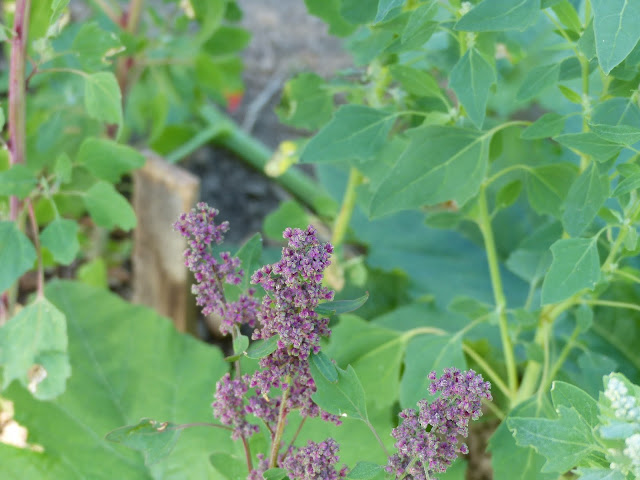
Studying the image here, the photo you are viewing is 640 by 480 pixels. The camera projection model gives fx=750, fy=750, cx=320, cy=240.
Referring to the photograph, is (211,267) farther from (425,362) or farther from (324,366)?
(425,362)

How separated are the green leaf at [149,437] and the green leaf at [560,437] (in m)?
0.35

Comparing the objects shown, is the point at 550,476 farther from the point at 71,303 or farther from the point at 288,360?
the point at 71,303

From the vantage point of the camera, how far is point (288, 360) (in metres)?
0.72

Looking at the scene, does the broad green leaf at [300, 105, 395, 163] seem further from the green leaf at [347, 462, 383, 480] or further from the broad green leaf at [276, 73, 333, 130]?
the green leaf at [347, 462, 383, 480]

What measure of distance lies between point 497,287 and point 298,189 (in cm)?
114

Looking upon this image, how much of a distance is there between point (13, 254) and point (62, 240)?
0.23 ft

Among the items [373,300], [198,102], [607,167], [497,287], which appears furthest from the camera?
[198,102]

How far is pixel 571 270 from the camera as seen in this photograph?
82 cm

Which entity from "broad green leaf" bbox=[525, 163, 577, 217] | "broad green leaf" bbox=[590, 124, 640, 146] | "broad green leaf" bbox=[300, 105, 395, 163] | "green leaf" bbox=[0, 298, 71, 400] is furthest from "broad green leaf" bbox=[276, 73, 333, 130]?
"broad green leaf" bbox=[590, 124, 640, 146]

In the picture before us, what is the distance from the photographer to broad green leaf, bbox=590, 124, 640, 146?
2.39 ft

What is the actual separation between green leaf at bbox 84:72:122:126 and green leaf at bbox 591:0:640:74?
2.04 ft

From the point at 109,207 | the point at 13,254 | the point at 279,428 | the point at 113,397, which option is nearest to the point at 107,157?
the point at 109,207

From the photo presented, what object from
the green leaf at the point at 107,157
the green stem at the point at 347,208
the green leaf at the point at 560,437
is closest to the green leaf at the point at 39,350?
the green leaf at the point at 107,157

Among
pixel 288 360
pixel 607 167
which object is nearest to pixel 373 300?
pixel 607 167
